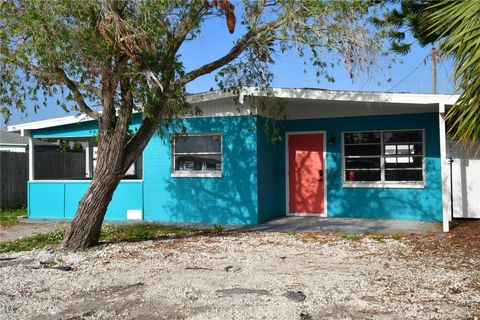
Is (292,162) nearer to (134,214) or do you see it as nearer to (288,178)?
(288,178)

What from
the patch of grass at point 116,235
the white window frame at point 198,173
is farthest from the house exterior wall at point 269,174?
the patch of grass at point 116,235

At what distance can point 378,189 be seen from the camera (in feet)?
38.9

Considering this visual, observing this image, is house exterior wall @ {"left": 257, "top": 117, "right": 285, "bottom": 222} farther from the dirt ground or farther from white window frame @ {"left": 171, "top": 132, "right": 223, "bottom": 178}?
the dirt ground

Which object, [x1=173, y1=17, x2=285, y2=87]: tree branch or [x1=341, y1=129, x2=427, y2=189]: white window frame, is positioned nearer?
[x1=173, y1=17, x2=285, y2=87]: tree branch

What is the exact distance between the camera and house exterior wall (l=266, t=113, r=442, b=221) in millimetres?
11328

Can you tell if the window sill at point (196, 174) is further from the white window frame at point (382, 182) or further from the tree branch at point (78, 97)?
the tree branch at point (78, 97)

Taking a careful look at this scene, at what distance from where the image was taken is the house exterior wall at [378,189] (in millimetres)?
11328

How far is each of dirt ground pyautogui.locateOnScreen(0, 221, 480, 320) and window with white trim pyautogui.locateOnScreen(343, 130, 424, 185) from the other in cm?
282

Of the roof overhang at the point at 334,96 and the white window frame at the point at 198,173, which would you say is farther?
the white window frame at the point at 198,173

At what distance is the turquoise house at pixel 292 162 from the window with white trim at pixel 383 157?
2 cm

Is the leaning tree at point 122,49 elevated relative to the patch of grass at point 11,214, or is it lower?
elevated

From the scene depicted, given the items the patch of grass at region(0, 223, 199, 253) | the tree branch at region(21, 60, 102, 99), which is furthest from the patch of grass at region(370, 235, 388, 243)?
the tree branch at region(21, 60, 102, 99)

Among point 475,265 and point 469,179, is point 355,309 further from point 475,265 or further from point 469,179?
point 469,179

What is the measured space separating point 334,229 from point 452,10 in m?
6.93
